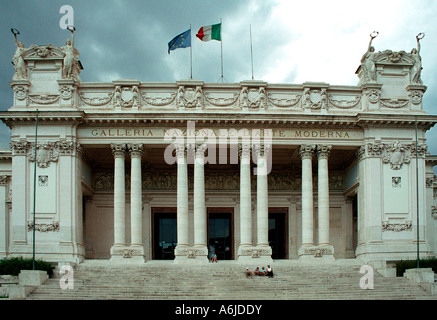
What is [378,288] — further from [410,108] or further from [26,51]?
[26,51]

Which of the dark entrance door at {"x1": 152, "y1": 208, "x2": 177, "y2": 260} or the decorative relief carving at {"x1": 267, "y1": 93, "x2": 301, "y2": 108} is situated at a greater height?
the decorative relief carving at {"x1": 267, "y1": 93, "x2": 301, "y2": 108}

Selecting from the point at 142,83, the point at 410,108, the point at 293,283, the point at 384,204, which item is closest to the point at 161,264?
the point at 293,283

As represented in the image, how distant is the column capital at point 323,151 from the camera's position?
46.0m

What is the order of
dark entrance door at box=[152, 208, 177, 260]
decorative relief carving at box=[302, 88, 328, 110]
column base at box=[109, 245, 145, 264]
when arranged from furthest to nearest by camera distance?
dark entrance door at box=[152, 208, 177, 260] < decorative relief carving at box=[302, 88, 328, 110] < column base at box=[109, 245, 145, 264]

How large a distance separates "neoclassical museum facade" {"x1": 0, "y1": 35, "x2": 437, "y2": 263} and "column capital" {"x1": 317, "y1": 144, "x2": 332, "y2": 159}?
150 millimetres

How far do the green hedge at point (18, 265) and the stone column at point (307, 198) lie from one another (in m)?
18.2

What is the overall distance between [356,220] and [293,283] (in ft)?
50.9

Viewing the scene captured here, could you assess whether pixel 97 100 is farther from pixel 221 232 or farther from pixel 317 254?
pixel 317 254

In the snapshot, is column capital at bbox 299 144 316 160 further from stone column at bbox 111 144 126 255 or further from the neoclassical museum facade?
stone column at bbox 111 144 126 255

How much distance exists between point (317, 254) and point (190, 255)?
9.09m

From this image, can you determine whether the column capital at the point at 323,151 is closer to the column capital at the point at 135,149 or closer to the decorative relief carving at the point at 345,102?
the decorative relief carving at the point at 345,102

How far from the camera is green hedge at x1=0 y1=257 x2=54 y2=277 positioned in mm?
38969

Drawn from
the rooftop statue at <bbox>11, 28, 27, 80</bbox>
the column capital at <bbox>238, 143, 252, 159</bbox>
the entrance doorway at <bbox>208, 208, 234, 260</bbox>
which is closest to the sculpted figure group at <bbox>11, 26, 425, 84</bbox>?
the rooftop statue at <bbox>11, 28, 27, 80</bbox>

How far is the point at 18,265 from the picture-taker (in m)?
39.3
